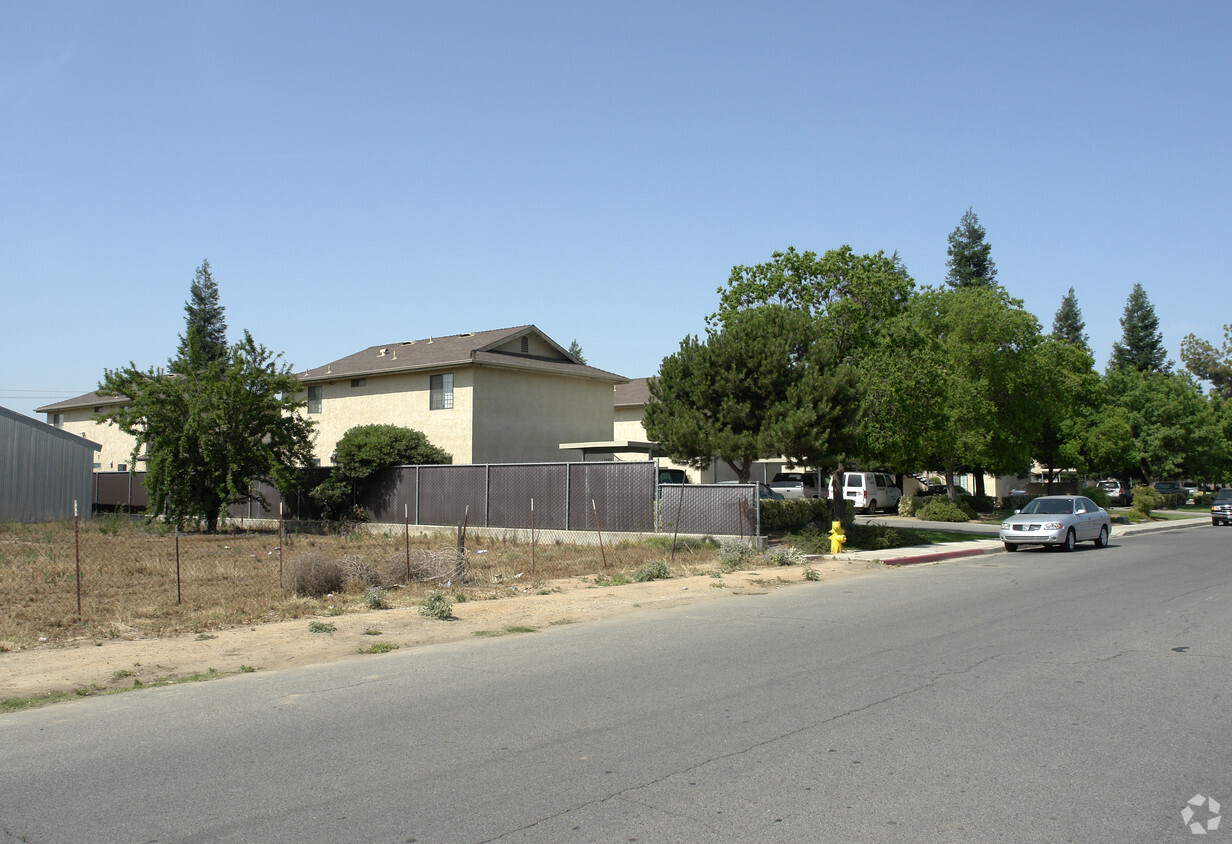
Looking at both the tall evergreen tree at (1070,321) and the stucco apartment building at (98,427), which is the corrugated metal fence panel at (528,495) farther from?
the tall evergreen tree at (1070,321)

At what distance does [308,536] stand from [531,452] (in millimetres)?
9186

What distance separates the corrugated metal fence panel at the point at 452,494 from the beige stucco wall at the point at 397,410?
285cm

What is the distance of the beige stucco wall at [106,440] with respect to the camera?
163 ft

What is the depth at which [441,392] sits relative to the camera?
35.2 metres

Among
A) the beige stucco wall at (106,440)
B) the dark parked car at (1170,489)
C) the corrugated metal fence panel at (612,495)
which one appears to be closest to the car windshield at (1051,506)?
the corrugated metal fence panel at (612,495)

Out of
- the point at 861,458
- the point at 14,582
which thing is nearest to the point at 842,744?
the point at 14,582

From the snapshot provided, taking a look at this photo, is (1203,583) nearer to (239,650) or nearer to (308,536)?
(239,650)

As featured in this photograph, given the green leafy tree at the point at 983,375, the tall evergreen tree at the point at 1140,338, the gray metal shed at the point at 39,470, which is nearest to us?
the gray metal shed at the point at 39,470

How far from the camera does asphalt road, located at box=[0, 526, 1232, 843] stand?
500 cm

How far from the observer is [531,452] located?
36.4 metres

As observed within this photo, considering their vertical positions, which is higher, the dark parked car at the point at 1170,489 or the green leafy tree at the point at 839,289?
the green leafy tree at the point at 839,289

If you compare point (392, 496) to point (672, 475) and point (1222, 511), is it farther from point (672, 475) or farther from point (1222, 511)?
point (1222, 511)

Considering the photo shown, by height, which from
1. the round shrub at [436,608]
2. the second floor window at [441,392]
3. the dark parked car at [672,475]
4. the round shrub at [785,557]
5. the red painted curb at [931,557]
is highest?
the second floor window at [441,392]

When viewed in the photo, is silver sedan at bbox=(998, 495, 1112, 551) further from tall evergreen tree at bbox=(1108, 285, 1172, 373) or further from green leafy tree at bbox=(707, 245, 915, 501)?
tall evergreen tree at bbox=(1108, 285, 1172, 373)
